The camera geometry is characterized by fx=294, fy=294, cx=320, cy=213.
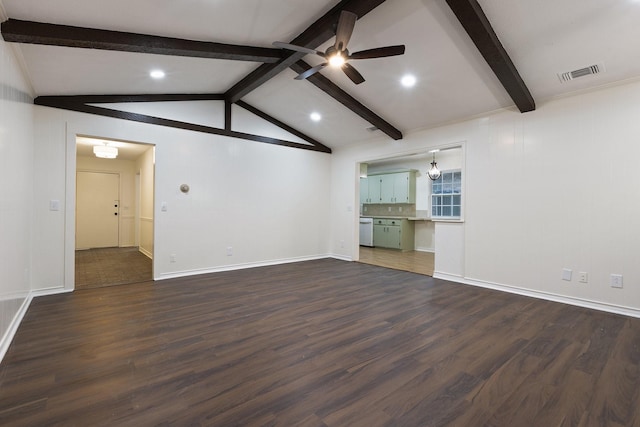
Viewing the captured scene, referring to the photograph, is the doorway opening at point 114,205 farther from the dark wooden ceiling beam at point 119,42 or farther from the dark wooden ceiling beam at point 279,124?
the dark wooden ceiling beam at point 119,42

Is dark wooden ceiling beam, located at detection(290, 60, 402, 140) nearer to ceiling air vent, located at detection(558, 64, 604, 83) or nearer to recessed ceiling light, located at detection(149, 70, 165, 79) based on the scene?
recessed ceiling light, located at detection(149, 70, 165, 79)

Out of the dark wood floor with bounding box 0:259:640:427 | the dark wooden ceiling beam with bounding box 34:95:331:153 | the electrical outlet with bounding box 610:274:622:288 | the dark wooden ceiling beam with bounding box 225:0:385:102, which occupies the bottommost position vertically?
the dark wood floor with bounding box 0:259:640:427

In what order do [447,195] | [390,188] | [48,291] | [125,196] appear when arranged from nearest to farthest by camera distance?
[48,291] → [447,195] → [125,196] → [390,188]

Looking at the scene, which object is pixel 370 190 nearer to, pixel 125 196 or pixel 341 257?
pixel 341 257

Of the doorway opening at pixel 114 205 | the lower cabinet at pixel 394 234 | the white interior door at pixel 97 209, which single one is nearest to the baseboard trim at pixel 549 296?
the lower cabinet at pixel 394 234

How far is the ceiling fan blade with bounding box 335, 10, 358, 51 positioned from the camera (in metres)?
2.57

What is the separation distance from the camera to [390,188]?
845 centimetres

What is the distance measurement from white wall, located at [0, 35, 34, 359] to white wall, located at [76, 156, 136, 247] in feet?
17.1

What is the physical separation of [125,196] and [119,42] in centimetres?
669

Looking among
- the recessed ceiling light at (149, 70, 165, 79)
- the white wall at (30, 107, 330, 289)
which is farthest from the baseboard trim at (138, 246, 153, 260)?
the recessed ceiling light at (149, 70, 165, 79)

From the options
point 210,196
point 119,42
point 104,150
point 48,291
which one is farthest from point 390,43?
point 104,150

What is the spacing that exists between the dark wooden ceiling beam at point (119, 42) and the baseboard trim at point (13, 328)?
2.39m

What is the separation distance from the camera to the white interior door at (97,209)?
303 inches

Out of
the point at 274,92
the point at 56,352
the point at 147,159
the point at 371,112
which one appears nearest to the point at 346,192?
the point at 371,112
